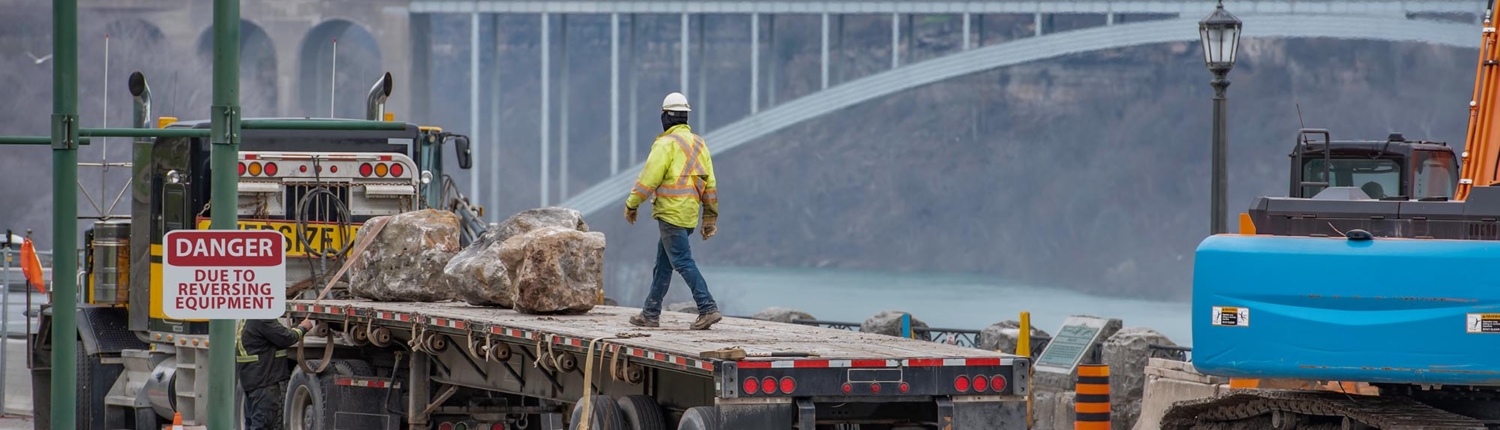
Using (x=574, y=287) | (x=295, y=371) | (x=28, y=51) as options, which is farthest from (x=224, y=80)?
(x=28, y=51)

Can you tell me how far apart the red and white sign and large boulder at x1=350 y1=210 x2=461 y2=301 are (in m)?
3.95

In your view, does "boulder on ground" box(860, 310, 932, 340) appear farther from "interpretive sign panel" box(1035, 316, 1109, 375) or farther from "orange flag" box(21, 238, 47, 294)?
"orange flag" box(21, 238, 47, 294)

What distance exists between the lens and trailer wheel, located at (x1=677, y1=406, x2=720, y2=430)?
8.11 m

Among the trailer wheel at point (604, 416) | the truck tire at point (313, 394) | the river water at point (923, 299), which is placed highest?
the trailer wheel at point (604, 416)

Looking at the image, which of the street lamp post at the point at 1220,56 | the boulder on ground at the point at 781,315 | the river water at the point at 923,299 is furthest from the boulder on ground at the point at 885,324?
the river water at the point at 923,299

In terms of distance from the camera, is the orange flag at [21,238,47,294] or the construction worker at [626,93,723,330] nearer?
the construction worker at [626,93,723,330]

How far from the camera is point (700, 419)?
820cm

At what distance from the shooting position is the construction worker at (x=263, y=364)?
12.3 metres

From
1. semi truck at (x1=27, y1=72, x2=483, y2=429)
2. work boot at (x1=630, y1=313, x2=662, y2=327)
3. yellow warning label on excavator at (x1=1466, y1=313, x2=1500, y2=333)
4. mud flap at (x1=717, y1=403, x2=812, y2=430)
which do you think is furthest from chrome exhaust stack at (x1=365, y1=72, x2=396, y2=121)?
yellow warning label on excavator at (x1=1466, y1=313, x2=1500, y2=333)

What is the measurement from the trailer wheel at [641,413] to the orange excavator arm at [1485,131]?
470cm

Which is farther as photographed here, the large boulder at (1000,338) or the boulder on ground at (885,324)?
the boulder on ground at (885,324)

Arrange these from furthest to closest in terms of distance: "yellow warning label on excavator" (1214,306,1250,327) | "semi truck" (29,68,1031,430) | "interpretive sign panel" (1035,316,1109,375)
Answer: "interpretive sign panel" (1035,316,1109,375)
"yellow warning label on excavator" (1214,306,1250,327)
"semi truck" (29,68,1031,430)

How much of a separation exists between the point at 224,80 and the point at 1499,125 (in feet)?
22.1

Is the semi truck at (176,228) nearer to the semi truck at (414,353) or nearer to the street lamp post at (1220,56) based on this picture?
the semi truck at (414,353)
